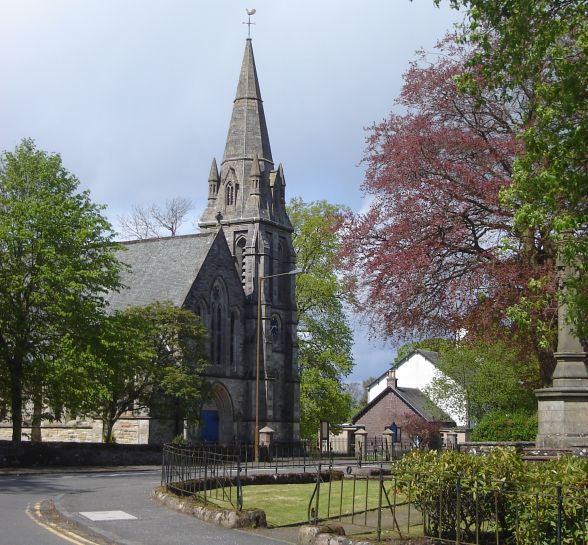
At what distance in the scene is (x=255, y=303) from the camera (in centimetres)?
5812

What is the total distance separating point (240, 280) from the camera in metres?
58.2

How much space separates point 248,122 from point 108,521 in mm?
49940

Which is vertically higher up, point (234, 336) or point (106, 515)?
point (234, 336)

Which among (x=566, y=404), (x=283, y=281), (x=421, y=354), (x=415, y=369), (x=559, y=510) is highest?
(x=283, y=281)

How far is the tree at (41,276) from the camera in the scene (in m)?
34.0

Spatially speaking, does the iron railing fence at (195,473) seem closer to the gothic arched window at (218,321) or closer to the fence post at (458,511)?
the fence post at (458,511)

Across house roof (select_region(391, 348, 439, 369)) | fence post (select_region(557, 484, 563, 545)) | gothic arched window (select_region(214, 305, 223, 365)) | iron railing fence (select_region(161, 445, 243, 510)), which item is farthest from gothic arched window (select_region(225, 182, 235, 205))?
fence post (select_region(557, 484, 563, 545))

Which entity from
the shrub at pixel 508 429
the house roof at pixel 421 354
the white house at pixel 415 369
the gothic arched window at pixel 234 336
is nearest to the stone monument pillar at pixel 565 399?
the shrub at pixel 508 429

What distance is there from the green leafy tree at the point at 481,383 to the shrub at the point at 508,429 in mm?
13152

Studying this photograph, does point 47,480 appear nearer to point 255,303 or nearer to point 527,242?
point 527,242

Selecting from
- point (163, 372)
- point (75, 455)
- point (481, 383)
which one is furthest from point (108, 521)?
point (481, 383)

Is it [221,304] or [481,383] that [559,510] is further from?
[221,304]

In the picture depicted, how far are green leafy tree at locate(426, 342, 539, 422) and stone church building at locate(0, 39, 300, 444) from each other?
33.5 feet

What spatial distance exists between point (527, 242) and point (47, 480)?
637 inches
